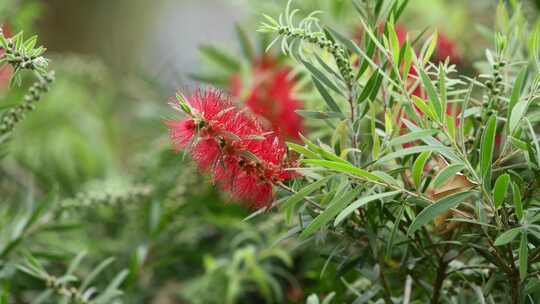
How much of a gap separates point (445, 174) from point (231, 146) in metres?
0.09

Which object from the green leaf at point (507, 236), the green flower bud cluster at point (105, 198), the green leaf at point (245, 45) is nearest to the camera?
the green leaf at point (507, 236)

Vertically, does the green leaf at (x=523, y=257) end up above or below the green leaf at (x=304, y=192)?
below

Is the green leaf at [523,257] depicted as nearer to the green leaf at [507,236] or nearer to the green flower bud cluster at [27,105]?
the green leaf at [507,236]

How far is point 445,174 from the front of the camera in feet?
1.03

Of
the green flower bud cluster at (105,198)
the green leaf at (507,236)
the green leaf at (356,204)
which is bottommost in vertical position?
the green leaf at (507,236)

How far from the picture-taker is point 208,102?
1.07 ft

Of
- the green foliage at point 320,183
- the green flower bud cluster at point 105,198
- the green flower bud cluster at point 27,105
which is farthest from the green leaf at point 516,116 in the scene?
the green flower bud cluster at point 105,198

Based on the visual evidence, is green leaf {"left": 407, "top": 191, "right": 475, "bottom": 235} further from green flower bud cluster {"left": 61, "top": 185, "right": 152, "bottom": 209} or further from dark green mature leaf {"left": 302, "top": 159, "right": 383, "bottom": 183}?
green flower bud cluster {"left": 61, "top": 185, "right": 152, "bottom": 209}

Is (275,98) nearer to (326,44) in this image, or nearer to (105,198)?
(105,198)

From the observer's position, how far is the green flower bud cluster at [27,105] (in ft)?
1.30

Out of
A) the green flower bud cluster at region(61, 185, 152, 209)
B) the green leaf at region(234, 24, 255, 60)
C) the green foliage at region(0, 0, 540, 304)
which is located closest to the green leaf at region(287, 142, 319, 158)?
the green foliage at region(0, 0, 540, 304)

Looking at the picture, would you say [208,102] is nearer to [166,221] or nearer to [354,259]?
[354,259]

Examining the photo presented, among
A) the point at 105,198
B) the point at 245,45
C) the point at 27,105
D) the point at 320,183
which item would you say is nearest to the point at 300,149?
the point at 320,183

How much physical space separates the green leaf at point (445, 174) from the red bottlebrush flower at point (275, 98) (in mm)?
244
